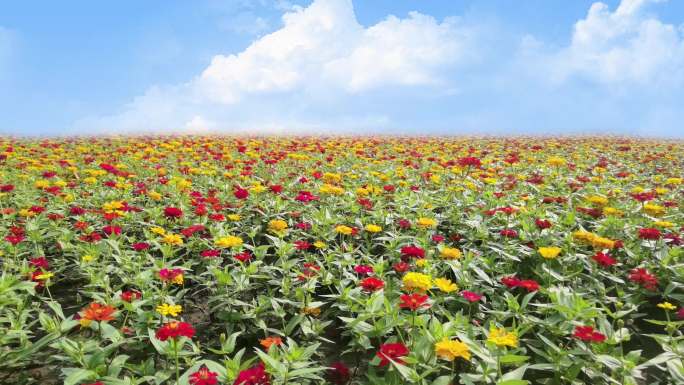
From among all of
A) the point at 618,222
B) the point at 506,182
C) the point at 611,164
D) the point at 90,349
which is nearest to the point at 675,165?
the point at 611,164

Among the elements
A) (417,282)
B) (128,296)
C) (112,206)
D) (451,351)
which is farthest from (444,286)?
(112,206)

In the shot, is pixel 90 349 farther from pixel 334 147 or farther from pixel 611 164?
pixel 611 164

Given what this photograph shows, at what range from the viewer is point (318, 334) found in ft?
9.99

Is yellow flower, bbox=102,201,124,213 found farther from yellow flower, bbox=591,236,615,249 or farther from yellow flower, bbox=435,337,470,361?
yellow flower, bbox=591,236,615,249

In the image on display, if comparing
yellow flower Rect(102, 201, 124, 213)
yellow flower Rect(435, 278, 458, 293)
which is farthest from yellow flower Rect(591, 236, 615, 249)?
yellow flower Rect(102, 201, 124, 213)

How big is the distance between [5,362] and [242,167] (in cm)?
557

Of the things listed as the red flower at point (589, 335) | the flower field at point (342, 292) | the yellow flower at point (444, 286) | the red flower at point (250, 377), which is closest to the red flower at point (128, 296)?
the flower field at point (342, 292)

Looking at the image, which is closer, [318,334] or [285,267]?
[318,334]

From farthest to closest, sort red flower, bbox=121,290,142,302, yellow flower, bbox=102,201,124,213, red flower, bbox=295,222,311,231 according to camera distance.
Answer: red flower, bbox=295,222,311,231 → yellow flower, bbox=102,201,124,213 → red flower, bbox=121,290,142,302

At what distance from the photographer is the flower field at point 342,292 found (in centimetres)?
235

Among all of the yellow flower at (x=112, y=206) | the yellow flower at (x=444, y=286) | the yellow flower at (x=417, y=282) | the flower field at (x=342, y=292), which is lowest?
the flower field at (x=342, y=292)

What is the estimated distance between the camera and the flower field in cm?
235

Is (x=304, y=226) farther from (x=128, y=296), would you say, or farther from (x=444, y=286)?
(x=444, y=286)

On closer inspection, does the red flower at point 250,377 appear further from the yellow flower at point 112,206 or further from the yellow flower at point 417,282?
the yellow flower at point 112,206
